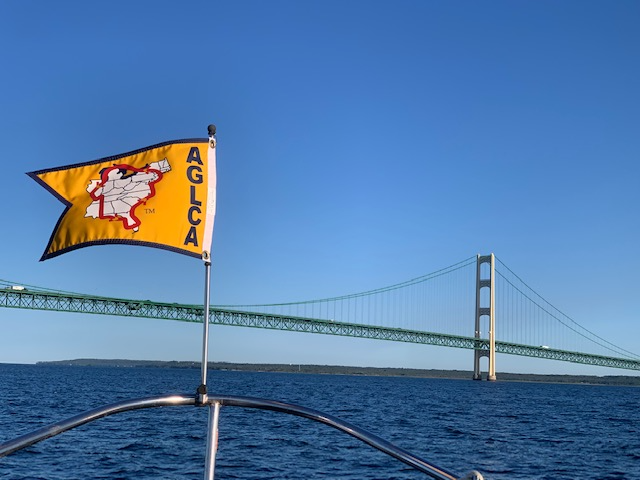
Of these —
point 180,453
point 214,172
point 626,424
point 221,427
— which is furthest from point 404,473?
point 626,424

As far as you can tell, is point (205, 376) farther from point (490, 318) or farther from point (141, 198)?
point (490, 318)

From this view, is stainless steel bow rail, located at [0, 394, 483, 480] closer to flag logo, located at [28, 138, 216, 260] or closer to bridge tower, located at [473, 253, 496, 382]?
flag logo, located at [28, 138, 216, 260]

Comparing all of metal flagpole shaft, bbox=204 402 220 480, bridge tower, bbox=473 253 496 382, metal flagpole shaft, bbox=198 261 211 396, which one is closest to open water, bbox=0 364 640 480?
metal flagpole shaft, bbox=198 261 211 396

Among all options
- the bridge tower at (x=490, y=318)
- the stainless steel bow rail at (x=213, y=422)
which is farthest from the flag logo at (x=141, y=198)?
the bridge tower at (x=490, y=318)

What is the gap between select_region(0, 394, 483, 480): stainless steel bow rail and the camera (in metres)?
4.20

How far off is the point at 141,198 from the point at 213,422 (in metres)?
1.64

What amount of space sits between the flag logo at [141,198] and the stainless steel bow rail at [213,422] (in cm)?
106

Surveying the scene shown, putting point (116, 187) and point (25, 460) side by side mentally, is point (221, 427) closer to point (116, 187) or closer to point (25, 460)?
point (25, 460)

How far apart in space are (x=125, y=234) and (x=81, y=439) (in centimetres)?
2035

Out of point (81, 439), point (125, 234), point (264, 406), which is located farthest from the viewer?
point (81, 439)

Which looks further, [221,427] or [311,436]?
[221,427]

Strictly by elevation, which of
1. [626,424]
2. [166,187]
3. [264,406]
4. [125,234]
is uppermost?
[166,187]

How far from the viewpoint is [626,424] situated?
4281cm

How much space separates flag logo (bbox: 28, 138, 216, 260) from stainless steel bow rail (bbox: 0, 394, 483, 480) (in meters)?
1.06
